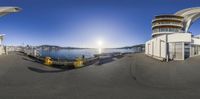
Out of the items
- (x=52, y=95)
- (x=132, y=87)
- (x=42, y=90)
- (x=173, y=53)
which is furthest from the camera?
(x=173, y=53)

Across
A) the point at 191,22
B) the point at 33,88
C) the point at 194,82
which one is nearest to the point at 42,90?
the point at 33,88

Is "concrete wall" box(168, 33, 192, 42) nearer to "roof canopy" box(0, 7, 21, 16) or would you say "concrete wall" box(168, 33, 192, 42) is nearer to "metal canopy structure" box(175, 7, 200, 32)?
"roof canopy" box(0, 7, 21, 16)

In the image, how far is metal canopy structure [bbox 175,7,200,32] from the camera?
307 feet

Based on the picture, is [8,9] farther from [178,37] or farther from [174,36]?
[178,37]

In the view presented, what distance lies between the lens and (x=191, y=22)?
10275 centimetres

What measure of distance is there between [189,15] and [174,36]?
62574mm

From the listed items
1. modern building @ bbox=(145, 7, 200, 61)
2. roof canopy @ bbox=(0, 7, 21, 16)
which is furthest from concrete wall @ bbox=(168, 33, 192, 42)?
roof canopy @ bbox=(0, 7, 21, 16)

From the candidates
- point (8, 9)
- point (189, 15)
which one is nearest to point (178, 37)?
point (8, 9)


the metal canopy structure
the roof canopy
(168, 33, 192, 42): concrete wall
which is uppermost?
the metal canopy structure

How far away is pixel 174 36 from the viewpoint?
41094 millimetres

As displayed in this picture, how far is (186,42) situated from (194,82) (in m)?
25.8

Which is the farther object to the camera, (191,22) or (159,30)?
(191,22)

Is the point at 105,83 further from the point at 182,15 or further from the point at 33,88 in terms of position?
the point at 182,15

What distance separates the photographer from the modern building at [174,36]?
41000mm
